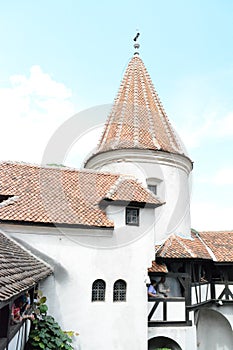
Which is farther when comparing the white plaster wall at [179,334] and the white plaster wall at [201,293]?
the white plaster wall at [201,293]

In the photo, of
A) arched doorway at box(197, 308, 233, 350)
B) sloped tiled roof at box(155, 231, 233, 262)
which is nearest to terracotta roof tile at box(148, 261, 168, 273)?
sloped tiled roof at box(155, 231, 233, 262)

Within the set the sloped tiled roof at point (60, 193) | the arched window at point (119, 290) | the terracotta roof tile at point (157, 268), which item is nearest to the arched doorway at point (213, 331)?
the terracotta roof tile at point (157, 268)

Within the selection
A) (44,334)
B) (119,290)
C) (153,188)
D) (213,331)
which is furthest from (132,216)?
(213,331)

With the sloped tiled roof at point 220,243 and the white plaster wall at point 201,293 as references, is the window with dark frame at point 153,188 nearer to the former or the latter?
the sloped tiled roof at point 220,243

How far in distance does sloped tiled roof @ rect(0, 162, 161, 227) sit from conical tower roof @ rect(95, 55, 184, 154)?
102 inches

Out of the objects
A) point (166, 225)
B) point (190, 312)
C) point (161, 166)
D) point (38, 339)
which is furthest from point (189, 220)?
point (38, 339)

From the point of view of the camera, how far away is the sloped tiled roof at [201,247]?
12.5 metres

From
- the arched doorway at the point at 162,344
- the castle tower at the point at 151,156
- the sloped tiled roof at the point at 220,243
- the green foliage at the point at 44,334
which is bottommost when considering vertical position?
the arched doorway at the point at 162,344

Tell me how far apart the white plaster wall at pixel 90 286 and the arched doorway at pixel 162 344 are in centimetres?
178

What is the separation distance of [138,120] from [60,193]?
5913 millimetres

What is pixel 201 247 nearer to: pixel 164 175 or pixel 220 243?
pixel 220 243

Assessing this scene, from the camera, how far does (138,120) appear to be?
1597 cm

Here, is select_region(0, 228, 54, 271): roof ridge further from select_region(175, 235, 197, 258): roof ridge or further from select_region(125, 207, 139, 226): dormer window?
select_region(175, 235, 197, 258): roof ridge

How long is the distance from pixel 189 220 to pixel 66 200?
6128 mm
